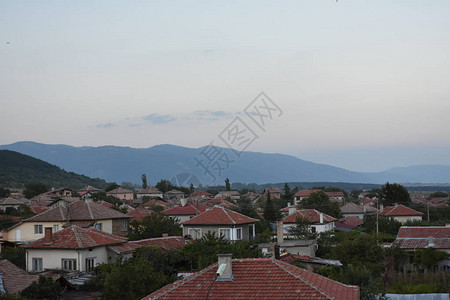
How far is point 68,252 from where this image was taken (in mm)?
29422

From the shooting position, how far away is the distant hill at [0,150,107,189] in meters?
140

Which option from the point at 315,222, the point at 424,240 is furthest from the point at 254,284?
the point at 315,222

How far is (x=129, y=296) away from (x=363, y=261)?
55.8 feet

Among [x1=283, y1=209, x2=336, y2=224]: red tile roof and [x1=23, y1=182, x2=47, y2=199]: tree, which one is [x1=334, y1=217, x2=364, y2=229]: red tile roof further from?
[x1=23, y1=182, x2=47, y2=199]: tree

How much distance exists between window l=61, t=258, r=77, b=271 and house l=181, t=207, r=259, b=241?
39.2ft

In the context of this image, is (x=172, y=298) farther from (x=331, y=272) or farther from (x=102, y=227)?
(x=102, y=227)

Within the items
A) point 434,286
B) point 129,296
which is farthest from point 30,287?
point 434,286

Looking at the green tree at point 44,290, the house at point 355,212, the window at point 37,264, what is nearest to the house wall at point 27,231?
the window at point 37,264

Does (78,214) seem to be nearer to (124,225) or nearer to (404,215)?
(124,225)

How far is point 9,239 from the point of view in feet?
134

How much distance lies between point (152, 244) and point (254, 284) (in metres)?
18.5

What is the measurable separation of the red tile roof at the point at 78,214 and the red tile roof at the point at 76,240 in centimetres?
794

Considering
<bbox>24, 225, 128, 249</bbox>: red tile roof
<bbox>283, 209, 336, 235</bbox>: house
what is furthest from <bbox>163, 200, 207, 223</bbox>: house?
<bbox>24, 225, 128, 249</bbox>: red tile roof

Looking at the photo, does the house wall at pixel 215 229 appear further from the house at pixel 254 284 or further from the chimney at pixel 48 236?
the house at pixel 254 284
